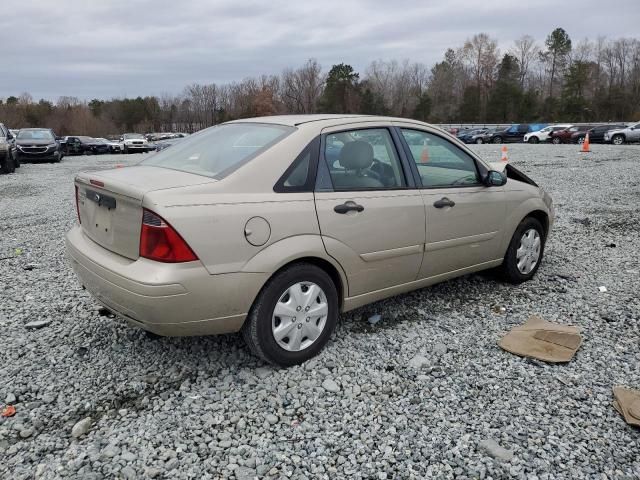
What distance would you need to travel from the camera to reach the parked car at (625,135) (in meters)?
35.2

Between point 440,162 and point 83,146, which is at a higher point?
point 83,146

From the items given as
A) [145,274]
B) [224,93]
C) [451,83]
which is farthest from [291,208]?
[224,93]

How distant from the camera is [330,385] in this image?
3379 millimetres

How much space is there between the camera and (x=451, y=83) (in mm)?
96000

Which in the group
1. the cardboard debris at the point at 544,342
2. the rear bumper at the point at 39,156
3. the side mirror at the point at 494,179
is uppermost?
the rear bumper at the point at 39,156

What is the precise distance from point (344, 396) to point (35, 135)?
25.6 meters

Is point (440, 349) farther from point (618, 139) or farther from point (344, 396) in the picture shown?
point (618, 139)

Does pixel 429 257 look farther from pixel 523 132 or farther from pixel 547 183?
pixel 523 132

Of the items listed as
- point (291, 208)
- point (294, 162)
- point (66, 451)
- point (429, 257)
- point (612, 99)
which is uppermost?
point (612, 99)

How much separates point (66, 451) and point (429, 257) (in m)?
2.80

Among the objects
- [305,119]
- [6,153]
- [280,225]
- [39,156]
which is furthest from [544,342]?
[39,156]

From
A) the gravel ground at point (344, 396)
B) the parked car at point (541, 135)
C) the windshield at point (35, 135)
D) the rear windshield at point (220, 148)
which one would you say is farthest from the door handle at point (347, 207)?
the parked car at point (541, 135)

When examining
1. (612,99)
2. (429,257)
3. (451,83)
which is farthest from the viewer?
(451,83)

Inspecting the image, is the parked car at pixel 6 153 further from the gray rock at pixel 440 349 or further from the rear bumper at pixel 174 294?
the gray rock at pixel 440 349
